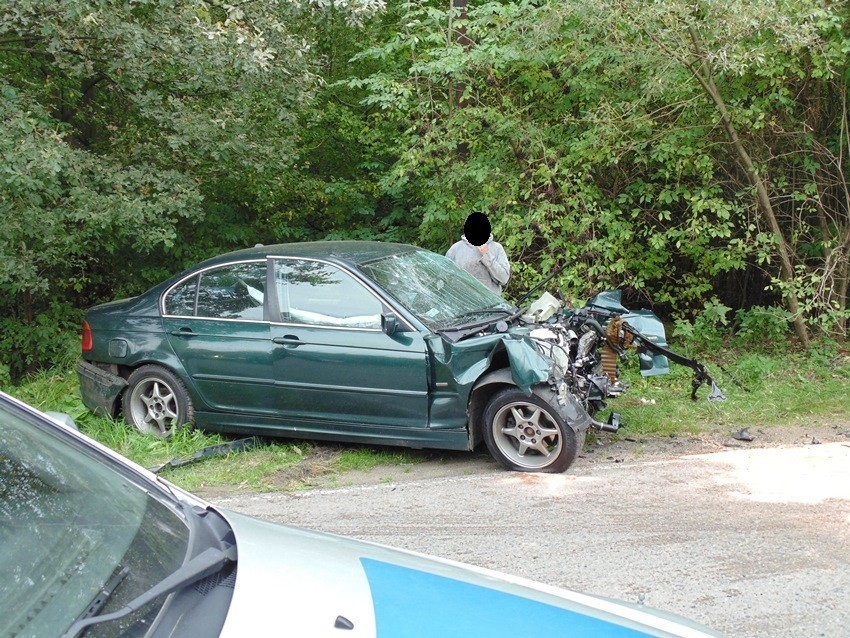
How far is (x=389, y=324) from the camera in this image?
258 inches

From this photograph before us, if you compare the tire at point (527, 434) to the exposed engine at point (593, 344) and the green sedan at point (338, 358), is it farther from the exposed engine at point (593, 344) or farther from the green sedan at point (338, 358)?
the exposed engine at point (593, 344)

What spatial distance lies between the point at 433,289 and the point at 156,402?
266cm

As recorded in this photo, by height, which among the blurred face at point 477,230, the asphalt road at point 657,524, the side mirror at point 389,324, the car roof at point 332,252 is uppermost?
the blurred face at point 477,230

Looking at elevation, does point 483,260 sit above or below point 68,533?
above

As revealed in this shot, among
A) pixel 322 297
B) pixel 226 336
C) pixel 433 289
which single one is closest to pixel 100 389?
pixel 226 336

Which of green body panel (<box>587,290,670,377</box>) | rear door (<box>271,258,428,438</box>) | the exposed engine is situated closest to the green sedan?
rear door (<box>271,258,428,438</box>)

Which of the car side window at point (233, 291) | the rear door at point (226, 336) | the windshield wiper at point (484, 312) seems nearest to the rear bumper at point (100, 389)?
the rear door at point (226, 336)

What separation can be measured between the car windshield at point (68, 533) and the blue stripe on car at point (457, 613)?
21.6 inches

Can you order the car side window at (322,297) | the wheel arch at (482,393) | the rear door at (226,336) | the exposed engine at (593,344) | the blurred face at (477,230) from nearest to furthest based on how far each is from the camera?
the wheel arch at (482,393) < the car side window at (322,297) < the exposed engine at (593,344) < the rear door at (226,336) < the blurred face at (477,230)

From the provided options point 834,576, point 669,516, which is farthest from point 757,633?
point 669,516

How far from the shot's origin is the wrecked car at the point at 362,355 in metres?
6.50

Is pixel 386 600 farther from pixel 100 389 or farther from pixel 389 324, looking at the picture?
pixel 100 389

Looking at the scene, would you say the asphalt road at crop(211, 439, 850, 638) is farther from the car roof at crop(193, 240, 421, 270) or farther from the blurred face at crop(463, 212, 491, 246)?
the blurred face at crop(463, 212, 491, 246)

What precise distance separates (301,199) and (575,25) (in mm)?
6038
